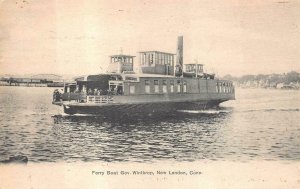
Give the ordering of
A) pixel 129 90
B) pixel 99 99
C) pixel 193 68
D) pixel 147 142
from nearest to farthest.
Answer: pixel 147 142 → pixel 99 99 → pixel 129 90 → pixel 193 68

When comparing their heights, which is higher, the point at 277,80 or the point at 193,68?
the point at 193,68

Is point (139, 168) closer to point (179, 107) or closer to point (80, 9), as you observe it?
point (80, 9)

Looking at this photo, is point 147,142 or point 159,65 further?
point 159,65

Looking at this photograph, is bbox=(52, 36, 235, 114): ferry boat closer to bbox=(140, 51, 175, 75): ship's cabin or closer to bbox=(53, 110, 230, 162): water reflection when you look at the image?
bbox=(140, 51, 175, 75): ship's cabin

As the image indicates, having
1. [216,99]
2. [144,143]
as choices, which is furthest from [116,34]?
[216,99]

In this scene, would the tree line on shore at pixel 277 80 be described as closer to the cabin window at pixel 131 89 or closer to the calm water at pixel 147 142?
the calm water at pixel 147 142

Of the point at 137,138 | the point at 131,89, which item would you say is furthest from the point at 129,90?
the point at 137,138

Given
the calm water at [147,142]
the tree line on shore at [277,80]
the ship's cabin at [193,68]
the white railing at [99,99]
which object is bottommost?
the calm water at [147,142]

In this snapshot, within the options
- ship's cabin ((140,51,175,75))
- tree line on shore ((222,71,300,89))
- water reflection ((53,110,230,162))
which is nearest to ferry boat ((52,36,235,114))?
ship's cabin ((140,51,175,75))

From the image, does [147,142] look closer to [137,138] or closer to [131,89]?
[137,138]

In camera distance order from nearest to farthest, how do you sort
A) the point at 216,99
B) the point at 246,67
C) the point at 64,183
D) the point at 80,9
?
the point at 64,183 → the point at 80,9 → the point at 246,67 → the point at 216,99

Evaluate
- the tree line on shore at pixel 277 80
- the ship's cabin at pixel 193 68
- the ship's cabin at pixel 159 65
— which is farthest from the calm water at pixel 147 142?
the ship's cabin at pixel 159 65
